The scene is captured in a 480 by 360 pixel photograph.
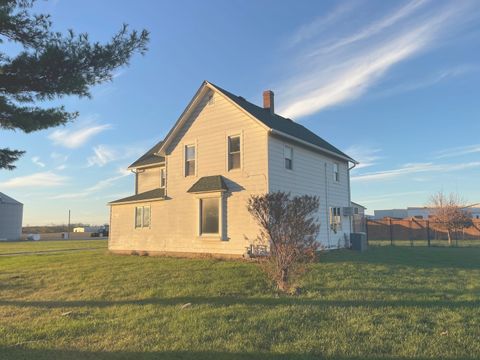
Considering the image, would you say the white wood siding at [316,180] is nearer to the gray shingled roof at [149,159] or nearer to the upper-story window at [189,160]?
the upper-story window at [189,160]

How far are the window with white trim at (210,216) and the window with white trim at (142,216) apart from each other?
406cm

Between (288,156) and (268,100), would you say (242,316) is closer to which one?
(288,156)

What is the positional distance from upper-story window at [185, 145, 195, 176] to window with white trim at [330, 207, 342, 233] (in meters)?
7.38

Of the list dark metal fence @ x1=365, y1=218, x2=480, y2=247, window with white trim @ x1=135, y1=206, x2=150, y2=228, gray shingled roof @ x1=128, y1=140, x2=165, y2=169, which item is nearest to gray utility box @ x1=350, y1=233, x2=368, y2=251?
window with white trim @ x1=135, y1=206, x2=150, y2=228

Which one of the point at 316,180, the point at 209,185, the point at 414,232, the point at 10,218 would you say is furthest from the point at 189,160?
the point at 10,218

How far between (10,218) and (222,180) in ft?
170

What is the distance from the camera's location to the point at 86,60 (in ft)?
30.9

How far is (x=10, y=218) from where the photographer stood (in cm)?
5672

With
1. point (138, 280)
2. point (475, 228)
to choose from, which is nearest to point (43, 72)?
point (138, 280)

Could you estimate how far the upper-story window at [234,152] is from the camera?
1669 centimetres

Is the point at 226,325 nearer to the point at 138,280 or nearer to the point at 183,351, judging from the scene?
the point at 183,351

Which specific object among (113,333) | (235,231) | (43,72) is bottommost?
(113,333)

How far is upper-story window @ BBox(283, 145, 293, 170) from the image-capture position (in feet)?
55.4

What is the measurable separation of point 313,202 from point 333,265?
15.2 feet
